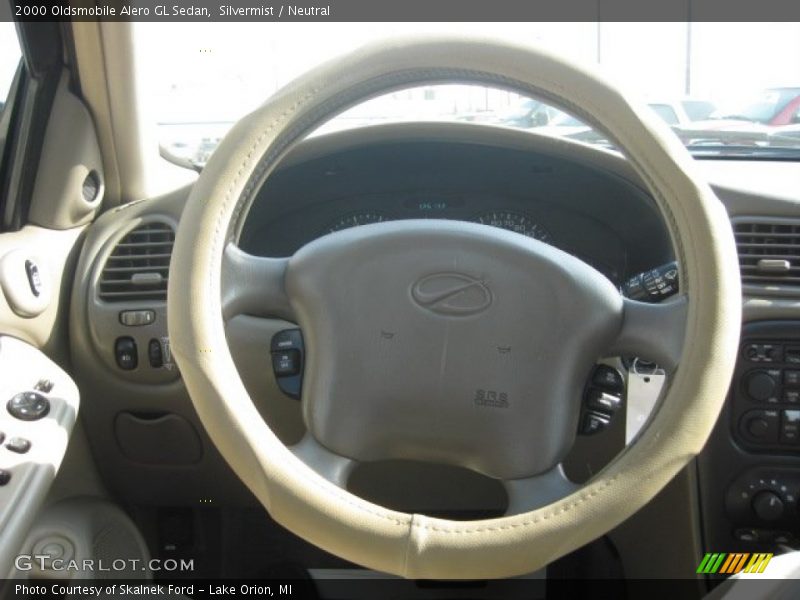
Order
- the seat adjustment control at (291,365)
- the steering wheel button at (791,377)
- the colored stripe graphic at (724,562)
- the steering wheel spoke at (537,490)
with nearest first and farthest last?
the steering wheel spoke at (537,490), the seat adjustment control at (291,365), the steering wheel button at (791,377), the colored stripe graphic at (724,562)

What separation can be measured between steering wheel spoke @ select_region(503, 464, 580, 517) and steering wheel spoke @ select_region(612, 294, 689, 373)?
19 centimetres

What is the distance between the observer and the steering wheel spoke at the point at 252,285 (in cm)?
119

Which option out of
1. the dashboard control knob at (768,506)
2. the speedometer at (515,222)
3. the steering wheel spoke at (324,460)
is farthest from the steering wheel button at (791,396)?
the steering wheel spoke at (324,460)

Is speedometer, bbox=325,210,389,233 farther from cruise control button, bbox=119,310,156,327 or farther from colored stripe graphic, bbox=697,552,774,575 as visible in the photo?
colored stripe graphic, bbox=697,552,774,575

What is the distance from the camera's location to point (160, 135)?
219 cm

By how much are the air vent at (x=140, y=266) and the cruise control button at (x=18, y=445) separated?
1.27 ft

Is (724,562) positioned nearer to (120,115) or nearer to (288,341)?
(288,341)

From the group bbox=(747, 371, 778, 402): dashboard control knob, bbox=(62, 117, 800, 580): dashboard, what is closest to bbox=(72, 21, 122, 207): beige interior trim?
bbox=(62, 117, 800, 580): dashboard

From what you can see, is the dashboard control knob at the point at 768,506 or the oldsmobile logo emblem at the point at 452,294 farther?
the dashboard control knob at the point at 768,506

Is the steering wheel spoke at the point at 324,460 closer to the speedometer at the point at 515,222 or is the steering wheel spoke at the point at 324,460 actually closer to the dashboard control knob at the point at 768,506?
the speedometer at the point at 515,222

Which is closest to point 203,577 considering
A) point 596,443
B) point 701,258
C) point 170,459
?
point 170,459

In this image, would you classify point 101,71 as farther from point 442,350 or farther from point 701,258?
point 701,258

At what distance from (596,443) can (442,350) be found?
65 cm

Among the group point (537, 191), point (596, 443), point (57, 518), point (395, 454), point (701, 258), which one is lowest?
point (57, 518)
